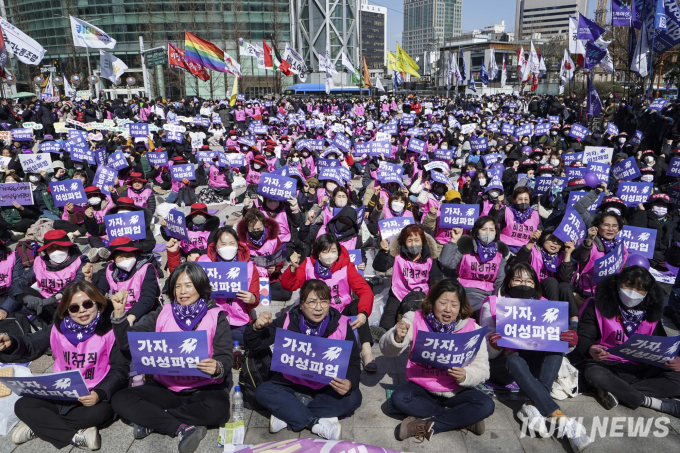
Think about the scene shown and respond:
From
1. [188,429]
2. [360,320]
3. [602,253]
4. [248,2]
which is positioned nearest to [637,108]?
[602,253]

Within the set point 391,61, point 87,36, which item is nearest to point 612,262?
point 87,36

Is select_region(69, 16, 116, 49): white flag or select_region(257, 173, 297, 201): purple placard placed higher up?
select_region(69, 16, 116, 49): white flag

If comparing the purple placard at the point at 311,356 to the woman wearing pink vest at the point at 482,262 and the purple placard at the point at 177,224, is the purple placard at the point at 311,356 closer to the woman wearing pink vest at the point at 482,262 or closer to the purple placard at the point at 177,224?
the woman wearing pink vest at the point at 482,262

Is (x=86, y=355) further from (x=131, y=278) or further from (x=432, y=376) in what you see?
(x=432, y=376)

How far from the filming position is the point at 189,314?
416 cm

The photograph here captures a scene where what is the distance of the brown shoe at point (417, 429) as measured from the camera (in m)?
3.93

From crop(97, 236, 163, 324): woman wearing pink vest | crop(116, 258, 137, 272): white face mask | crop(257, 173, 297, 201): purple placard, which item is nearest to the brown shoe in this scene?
crop(97, 236, 163, 324): woman wearing pink vest

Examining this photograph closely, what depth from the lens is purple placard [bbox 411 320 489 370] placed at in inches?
148

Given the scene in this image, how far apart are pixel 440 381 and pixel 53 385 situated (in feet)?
10.2

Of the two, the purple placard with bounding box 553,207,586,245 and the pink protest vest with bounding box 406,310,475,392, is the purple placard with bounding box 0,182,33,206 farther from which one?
the purple placard with bounding box 553,207,586,245

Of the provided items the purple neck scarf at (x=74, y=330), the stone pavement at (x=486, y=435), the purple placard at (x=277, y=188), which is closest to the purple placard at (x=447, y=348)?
the stone pavement at (x=486, y=435)

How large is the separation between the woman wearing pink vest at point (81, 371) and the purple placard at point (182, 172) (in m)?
8.95

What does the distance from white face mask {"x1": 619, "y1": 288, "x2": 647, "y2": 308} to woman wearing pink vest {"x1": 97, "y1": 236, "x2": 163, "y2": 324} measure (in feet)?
15.6

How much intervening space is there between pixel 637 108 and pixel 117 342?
80.5 feet
